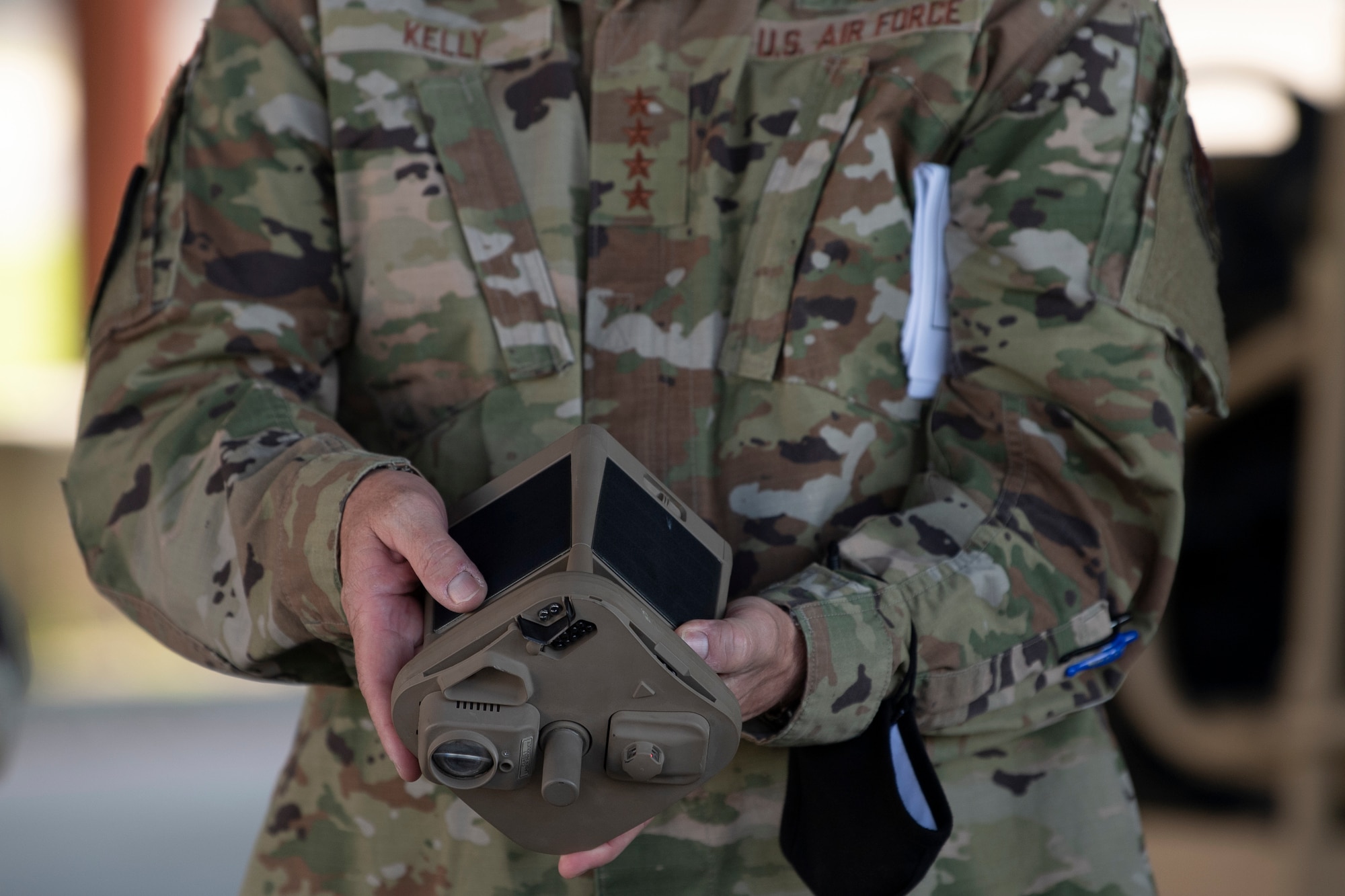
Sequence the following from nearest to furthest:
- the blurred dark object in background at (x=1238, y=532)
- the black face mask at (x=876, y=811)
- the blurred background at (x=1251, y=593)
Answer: the black face mask at (x=876, y=811) → the blurred background at (x=1251, y=593) → the blurred dark object in background at (x=1238, y=532)

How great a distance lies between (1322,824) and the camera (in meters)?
2.07

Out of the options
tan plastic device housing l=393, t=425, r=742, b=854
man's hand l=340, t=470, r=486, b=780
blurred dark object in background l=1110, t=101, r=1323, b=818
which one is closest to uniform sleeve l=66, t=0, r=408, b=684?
man's hand l=340, t=470, r=486, b=780

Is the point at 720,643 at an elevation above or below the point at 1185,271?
below

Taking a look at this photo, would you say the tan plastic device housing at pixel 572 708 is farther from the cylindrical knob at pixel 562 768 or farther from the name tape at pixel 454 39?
the name tape at pixel 454 39

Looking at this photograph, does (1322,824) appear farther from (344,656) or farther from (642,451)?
(344,656)

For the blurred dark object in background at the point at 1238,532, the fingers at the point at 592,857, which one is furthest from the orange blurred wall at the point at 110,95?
the fingers at the point at 592,857

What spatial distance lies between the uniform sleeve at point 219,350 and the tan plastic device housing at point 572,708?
9.4 inches

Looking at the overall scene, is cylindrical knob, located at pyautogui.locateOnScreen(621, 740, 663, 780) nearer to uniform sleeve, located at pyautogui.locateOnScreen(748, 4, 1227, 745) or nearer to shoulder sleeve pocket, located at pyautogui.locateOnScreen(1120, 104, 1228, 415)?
uniform sleeve, located at pyautogui.locateOnScreen(748, 4, 1227, 745)

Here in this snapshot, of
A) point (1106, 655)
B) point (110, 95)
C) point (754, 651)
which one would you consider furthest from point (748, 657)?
point (110, 95)

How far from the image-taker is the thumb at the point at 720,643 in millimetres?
734

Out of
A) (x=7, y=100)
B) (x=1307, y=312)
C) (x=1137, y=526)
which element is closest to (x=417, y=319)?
(x=1137, y=526)

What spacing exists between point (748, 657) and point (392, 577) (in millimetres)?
230

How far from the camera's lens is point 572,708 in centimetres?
70

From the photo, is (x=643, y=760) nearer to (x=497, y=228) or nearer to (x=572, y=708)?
(x=572, y=708)
